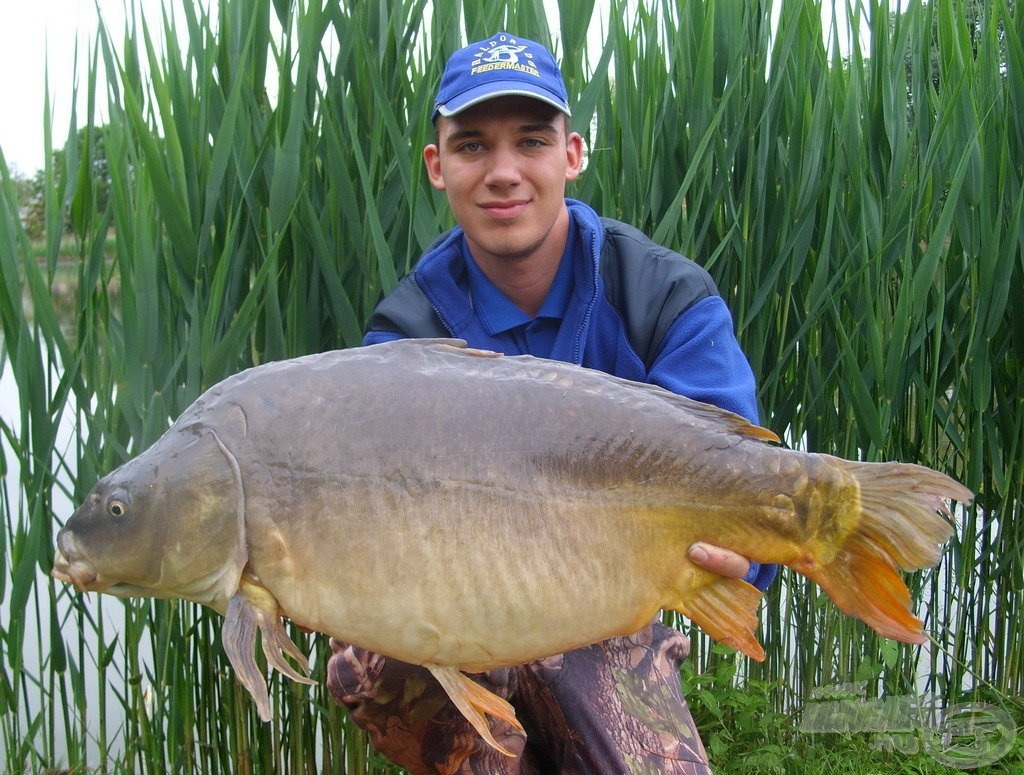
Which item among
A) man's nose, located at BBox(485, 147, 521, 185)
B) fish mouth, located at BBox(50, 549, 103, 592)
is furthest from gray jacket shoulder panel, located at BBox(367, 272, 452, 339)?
fish mouth, located at BBox(50, 549, 103, 592)

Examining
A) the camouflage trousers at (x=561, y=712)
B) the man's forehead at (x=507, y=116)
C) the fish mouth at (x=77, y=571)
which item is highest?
the man's forehead at (x=507, y=116)

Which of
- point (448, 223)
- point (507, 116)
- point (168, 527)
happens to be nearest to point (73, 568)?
point (168, 527)

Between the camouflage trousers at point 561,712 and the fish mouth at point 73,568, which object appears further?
the camouflage trousers at point 561,712

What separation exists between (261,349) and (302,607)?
1.00m

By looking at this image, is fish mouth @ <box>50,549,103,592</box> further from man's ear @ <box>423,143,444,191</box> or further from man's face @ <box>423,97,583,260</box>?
man's ear @ <box>423,143,444,191</box>

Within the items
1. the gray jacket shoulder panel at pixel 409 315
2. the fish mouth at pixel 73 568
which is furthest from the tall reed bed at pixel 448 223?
the fish mouth at pixel 73 568

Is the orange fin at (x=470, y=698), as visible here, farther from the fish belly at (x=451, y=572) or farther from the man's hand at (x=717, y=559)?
the man's hand at (x=717, y=559)

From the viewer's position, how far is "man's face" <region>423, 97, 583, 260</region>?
6.30ft

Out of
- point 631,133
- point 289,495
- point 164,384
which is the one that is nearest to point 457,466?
point 289,495

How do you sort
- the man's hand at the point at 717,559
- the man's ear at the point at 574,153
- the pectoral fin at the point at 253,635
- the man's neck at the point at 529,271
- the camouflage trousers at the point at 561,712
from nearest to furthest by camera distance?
the pectoral fin at the point at 253,635 → the man's hand at the point at 717,559 → the camouflage trousers at the point at 561,712 → the man's neck at the point at 529,271 → the man's ear at the point at 574,153

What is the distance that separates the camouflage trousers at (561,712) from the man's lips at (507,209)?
31.2 inches

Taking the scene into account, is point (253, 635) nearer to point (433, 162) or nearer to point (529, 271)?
point (529, 271)

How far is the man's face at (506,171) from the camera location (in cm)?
192

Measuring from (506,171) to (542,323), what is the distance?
0.31m
